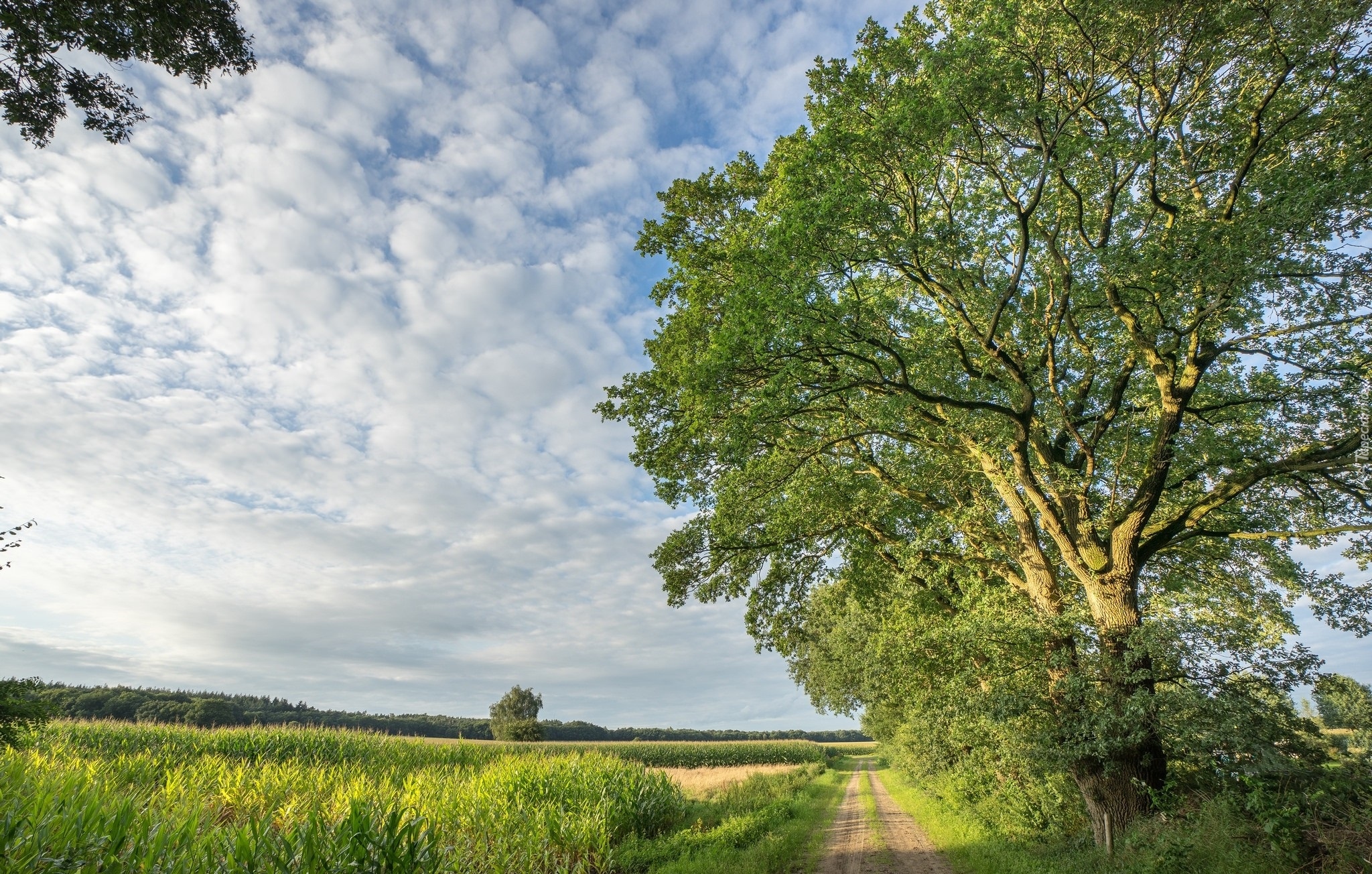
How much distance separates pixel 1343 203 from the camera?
9.50 m

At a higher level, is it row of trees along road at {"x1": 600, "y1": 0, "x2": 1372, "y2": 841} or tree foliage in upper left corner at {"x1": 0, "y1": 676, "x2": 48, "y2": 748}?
row of trees along road at {"x1": 600, "y1": 0, "x2": 1372, "y2": 841}

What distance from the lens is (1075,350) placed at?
1480 centimetres

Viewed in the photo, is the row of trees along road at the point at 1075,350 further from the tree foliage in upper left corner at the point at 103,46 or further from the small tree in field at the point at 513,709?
the small tree in field at the point at 513,709

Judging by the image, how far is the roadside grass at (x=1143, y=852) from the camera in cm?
782

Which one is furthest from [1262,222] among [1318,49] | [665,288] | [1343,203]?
[665,288]

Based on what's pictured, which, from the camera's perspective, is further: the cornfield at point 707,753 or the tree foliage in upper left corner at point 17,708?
the cornfield at point 707,753

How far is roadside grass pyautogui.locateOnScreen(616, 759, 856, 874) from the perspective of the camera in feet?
36.4

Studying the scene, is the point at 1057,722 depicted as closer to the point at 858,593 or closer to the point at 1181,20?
the point at 858,593

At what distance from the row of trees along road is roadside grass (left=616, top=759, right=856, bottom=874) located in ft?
15.4

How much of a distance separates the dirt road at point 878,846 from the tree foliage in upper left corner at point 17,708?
43.0 ft

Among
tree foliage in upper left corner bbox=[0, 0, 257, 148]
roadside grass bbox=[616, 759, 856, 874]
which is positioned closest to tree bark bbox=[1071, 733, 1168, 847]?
roadside grass bbox=[616, 759, 856, 874]

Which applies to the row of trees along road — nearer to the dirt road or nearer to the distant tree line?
the dirt road

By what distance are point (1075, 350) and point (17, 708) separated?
2072 cm

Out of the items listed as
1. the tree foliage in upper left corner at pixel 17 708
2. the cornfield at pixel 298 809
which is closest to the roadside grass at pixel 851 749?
the cornfield at pixel 298 809
